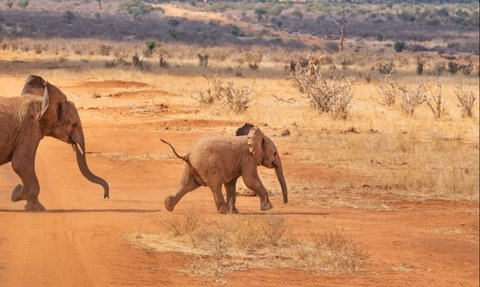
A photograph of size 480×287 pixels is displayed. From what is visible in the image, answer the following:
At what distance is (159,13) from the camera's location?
108875 millimetres

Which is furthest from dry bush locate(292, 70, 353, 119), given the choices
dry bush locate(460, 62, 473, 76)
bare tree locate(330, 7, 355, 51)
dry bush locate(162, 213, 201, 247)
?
bare tree locate(330, 7, 355, 51)

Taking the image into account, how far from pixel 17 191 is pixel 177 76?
1267 inches

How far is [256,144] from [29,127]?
2.78 m

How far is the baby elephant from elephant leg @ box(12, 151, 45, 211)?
156 centimetres

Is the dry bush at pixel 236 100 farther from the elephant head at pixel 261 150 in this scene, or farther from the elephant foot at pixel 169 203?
the elephant foot at pixel 169 203

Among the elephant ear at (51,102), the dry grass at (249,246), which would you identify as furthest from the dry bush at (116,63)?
the dry grass at (249,246)

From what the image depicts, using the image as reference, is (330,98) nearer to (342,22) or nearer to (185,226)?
(185,226)

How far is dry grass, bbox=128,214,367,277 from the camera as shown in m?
11.0

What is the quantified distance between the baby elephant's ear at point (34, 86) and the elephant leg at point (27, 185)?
1.04 metres

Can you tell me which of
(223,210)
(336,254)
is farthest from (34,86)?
(336,254)

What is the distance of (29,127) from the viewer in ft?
43.3

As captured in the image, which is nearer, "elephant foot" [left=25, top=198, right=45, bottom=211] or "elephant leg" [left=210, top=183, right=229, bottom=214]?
"elephant foot" [left=25, top=198, right=45, bottom=211]

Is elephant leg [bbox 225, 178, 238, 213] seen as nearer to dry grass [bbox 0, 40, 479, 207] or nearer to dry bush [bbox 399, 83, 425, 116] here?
dry grass [bbox 0, 40, 479, 207]

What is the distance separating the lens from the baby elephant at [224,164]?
533 inches
